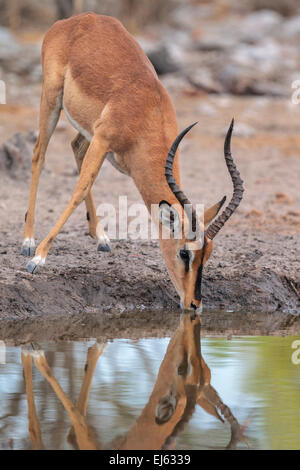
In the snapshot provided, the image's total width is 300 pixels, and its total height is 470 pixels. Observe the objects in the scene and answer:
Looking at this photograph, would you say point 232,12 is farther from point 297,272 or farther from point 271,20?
point 297,272

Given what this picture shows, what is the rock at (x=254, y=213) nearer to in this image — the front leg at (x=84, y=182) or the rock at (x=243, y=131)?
the front leg at (x=84, y=182)

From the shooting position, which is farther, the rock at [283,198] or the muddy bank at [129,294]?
the rock at [283,198]

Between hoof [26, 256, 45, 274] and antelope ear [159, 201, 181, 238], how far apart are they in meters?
1.19

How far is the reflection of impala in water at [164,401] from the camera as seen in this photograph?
4.25m

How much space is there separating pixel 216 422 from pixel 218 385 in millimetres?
680

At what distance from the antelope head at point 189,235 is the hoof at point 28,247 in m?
1.75

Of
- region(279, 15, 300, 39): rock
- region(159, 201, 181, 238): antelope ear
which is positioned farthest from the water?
region(279, 15, 300, 39): rock

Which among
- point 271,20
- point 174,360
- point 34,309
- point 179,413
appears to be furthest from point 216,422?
point 271,20

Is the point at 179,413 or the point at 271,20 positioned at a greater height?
the point at 271,20

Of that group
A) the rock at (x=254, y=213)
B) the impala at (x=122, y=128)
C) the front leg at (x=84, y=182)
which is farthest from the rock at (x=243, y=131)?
the front leg at (x=84, y=182)

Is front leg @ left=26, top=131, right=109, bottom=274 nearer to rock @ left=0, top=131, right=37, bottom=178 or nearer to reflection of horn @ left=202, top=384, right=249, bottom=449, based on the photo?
reflection of horn @ left=202, top=384, right=249, bottom=449

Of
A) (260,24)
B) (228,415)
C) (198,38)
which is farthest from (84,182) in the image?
(260,24)

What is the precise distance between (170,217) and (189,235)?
225mm

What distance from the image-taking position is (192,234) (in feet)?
20.6
